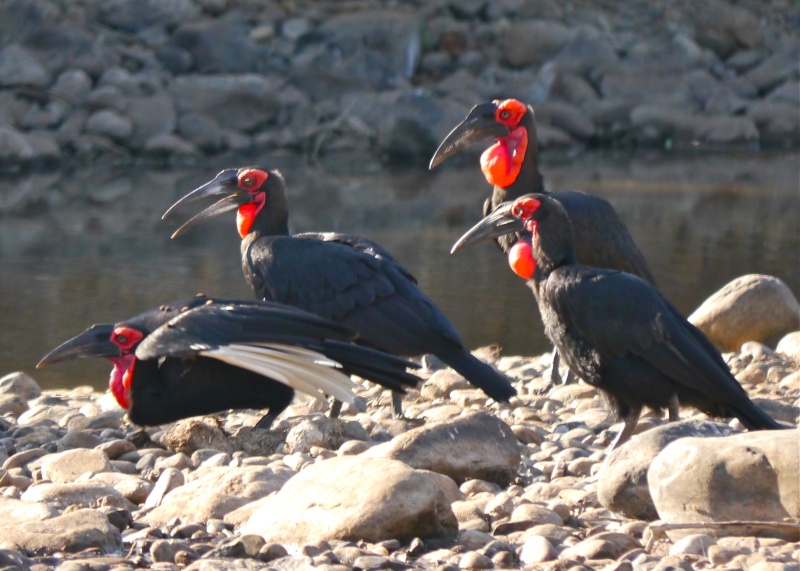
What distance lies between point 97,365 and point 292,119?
13095 mm

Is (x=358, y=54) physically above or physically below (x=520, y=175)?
above

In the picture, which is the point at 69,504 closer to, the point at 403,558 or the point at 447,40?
the point at 403,558

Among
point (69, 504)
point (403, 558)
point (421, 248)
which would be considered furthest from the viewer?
point (421, 248)

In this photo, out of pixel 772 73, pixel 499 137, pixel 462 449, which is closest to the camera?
pixel 462 449

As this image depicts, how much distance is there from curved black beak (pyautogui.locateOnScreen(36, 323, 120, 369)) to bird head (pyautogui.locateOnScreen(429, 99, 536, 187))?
8.71ft

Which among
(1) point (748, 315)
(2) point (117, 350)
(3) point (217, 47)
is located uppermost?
(3) point (217, 47)

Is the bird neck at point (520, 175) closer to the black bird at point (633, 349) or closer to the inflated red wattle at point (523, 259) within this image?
the inflated red wattle at point (523, 259)

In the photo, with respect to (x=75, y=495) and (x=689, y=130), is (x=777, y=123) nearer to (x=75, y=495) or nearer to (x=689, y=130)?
(x=689, y=130)

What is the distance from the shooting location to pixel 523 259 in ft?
19.0

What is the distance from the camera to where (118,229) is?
13.6 m

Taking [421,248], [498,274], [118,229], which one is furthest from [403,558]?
[118,229]

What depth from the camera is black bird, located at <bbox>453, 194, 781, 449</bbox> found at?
502 cm

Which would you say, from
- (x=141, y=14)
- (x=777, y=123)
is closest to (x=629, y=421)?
(x=777, y=123)

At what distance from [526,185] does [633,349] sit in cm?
240
